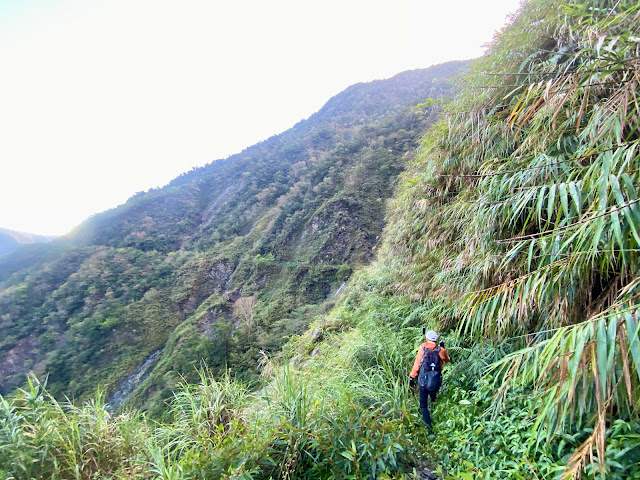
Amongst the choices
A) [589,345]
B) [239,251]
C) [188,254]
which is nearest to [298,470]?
[589,345]

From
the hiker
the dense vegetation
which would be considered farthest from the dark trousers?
the dense vegetation

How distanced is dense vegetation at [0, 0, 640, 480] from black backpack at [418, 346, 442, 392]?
0.78 ft

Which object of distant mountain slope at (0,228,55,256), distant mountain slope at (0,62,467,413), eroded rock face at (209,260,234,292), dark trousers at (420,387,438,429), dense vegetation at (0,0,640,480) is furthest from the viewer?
distant mountain slope at (0,228,55,256)

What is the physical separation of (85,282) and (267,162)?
110 feet

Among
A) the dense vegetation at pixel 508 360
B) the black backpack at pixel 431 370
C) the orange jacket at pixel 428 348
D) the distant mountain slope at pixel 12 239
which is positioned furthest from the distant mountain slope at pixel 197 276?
the distant mountain slope at pixel 12 239

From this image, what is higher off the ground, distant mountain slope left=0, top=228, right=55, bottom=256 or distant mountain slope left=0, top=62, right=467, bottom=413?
distant mountain slope left=0, top=228, right=55, bottom=256

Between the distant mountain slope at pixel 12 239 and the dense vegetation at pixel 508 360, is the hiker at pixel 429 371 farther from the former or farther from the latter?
the distant mountain slope at pixel 12 239

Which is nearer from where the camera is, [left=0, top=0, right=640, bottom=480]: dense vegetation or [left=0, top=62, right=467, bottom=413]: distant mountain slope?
[left=0, top=0, right=640, bottom=480]: dense vegetation

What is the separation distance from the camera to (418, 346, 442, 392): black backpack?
2500mm

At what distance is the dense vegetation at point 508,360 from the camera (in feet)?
4.42

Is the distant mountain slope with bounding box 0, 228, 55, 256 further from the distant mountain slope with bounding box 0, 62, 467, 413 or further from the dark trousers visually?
the dark trousers

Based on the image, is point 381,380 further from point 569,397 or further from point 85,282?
point 85,282

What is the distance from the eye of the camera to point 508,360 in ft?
5.19

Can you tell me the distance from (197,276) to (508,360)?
33.4 metres
